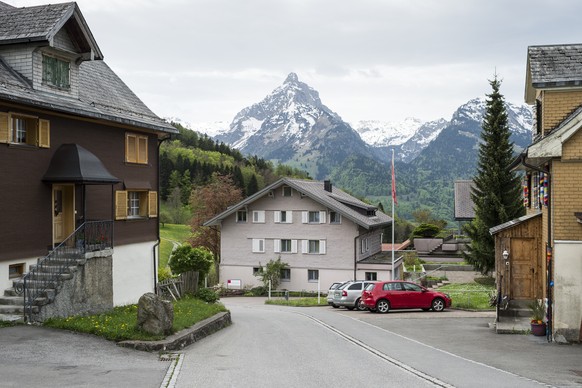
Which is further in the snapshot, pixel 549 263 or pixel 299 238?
pixel 299 238

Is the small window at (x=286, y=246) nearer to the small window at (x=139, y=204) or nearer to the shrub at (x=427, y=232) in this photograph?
the small window at (x=139, y=204)

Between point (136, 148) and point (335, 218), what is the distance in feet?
92.0

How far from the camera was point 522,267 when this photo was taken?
2273 centimetres

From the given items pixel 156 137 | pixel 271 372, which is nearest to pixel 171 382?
pixel 271 372

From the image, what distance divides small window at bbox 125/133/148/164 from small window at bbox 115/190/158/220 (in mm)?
1369

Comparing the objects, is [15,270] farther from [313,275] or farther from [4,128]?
[313,275]

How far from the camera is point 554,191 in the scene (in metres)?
18.6

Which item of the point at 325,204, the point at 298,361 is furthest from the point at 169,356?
the point at 325,204

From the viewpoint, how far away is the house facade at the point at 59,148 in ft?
63.3

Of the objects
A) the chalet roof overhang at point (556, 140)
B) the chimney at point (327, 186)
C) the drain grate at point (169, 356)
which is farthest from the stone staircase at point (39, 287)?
the chimney at point (327, 186)

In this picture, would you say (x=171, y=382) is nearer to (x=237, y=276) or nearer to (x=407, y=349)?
(x=407, y=349)

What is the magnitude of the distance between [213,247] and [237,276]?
40.6ft

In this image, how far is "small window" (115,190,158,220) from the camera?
25792mm

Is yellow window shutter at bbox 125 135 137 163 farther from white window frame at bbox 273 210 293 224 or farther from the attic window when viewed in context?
white window frame at bbox 273 210 293 224
